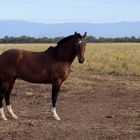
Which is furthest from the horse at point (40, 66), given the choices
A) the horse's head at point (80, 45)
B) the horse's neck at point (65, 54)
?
the horse's head at point (80, 45)

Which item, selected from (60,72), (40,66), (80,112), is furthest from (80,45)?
(80,112)

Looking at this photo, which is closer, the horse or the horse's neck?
the horse

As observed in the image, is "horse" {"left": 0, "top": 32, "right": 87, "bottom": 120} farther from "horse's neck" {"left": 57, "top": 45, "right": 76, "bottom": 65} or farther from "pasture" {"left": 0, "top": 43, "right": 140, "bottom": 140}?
"pasture" {"left": 0, "top": 43, "right": 140, "bottom": 140}

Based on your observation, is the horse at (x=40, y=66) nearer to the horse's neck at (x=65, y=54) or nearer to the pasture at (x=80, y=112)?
the horse's neck at (x=65, y=54)

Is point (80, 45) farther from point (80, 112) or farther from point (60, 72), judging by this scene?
point (80, 112)

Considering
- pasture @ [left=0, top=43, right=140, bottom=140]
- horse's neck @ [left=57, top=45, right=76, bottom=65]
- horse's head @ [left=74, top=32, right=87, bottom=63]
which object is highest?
horse's head @ [left=74, top=32, right=87, bottom=63]

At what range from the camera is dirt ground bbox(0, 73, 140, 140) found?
10.5m

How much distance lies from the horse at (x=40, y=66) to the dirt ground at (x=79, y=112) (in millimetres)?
811

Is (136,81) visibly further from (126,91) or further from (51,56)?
(51,56)

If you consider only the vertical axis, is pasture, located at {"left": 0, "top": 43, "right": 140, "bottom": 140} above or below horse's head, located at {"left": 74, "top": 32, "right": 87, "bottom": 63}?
below

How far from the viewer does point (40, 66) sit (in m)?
12.6

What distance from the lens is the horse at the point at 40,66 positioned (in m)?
12.5

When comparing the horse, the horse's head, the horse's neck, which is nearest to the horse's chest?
the horse

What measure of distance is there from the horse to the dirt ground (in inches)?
31.9
